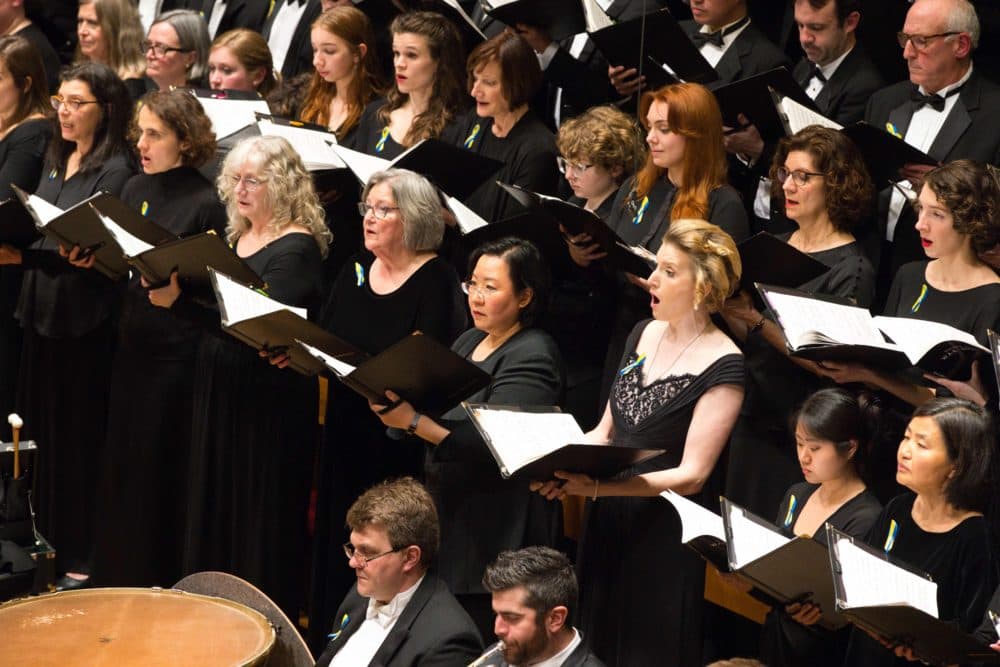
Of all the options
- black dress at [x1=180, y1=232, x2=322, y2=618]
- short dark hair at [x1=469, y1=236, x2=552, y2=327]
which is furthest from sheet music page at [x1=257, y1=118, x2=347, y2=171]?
short dark hair at [x1=469, y1=236, x2=552, y2=327]

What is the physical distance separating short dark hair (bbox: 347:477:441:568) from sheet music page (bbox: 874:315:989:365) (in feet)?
3.95

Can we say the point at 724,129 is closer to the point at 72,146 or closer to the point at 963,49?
the point at 963,49

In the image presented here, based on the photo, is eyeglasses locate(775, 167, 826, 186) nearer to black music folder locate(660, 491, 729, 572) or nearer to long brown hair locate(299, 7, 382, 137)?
black music folder locate(660, 491, 729, 572)

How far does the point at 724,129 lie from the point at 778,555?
1886 millimetres

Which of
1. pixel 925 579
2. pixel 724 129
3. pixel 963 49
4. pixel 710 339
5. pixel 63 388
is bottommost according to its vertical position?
pixel 63 388

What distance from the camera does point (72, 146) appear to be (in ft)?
19.6

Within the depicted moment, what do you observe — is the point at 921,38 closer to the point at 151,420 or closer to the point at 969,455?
the point at 969,455

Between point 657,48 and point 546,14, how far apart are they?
51 centimetres

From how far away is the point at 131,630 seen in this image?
3.62 m

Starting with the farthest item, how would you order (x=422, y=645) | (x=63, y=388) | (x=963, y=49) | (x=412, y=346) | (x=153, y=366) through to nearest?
(x=63, y=388)
(x=153, y=366)
(x=963, y=49)
(x=412, y=346)
(x=422, y=645)

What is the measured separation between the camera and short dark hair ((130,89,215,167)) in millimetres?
5387

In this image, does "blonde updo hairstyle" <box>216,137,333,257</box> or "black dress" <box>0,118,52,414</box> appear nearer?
"blonde updo hairstyle" <box>216,137,333,257</box>

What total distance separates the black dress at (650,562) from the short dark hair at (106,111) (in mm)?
2665

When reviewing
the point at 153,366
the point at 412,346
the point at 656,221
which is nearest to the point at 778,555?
the point at 412,346
